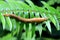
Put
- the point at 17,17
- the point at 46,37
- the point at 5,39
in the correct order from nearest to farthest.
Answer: the point at 17,17, the point at 5,39, the point at 46,37

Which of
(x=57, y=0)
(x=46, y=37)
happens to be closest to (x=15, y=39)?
(x=46, y=37)

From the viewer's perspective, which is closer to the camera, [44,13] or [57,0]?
[44,13]

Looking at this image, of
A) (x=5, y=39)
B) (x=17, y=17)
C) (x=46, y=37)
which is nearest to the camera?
(x=17, y=17)

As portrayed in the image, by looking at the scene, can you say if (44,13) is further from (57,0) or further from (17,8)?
(57,0)

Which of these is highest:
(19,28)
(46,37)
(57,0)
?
(57,0)

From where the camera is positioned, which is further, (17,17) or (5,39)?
(5,39)

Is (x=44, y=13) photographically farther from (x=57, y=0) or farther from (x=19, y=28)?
(x=57, y=0)

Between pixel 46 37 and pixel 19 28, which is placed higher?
pixel 19 28

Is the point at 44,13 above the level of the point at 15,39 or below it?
above

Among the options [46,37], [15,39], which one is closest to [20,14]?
[15,39]
